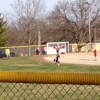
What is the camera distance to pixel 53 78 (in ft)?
12.3

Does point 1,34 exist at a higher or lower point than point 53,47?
higher

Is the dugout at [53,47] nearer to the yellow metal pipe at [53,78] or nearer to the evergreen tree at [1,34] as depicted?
the evergreen tree at [1,34]

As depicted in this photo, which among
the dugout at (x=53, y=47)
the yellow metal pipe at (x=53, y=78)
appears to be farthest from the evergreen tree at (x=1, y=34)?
the yellow metal pipe at (x=53, y=78)

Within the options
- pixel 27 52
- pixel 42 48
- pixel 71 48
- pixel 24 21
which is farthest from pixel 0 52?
pixel 24 21

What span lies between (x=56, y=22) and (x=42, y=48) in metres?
23.1

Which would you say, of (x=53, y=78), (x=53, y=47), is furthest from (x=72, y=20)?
(x=53, y=78)

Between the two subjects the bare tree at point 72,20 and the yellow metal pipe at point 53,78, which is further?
the bare tree at point 72,20

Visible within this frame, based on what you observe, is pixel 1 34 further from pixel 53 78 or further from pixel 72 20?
pixel 53 78

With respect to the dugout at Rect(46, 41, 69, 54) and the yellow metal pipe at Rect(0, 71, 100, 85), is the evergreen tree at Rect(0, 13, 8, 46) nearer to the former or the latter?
the dugout at Rect(46, 41, 69, 54)

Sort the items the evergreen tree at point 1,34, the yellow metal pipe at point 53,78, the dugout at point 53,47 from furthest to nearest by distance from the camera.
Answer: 1. the evergreen tree at point 1,34
2. the dugout at point 53,47
3. the yellow metal pipe at point 53,78

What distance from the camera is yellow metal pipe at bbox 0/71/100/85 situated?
3.64 m

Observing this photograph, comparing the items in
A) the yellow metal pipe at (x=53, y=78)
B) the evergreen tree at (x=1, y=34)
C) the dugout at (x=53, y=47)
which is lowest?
the dugout at (x=53, y=47)

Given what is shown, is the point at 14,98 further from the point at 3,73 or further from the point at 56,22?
the point at 56,22

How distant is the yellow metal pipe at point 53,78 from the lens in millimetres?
3637
